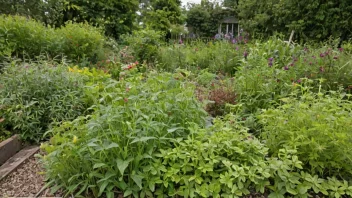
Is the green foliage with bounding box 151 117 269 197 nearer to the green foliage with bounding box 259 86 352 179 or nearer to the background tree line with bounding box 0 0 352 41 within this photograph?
the green foliage with bounding box 259 86 352 179

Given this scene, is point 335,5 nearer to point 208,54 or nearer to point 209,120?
point 208,54

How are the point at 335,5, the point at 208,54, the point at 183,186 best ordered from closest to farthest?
the point at 183,186, the point at 208,54, the point at 335,5

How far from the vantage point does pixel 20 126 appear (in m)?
2.73

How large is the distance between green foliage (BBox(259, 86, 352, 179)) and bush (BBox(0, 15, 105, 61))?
12.8 ft

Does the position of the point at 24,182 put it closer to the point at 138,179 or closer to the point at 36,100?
the point at 36,100

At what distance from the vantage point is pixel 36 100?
9.44 ft

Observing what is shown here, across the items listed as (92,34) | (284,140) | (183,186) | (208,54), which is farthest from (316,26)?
(183,186)

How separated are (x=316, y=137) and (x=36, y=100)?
2.86 meters

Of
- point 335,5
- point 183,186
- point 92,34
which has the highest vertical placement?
point 335,5

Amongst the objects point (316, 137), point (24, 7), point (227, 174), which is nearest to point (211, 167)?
point (227, 174)

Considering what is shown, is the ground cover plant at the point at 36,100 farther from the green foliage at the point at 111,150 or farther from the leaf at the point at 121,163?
the leaf at the point at 121,163

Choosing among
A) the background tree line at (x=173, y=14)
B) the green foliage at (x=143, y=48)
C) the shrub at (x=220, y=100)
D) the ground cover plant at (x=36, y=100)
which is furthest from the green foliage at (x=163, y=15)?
the ground cover plant at (x=36, y=100)

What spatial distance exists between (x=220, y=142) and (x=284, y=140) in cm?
59

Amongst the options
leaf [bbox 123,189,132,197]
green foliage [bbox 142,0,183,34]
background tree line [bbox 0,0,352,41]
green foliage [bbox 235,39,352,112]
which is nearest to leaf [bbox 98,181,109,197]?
leaf [bbox 123,189,132,197]
